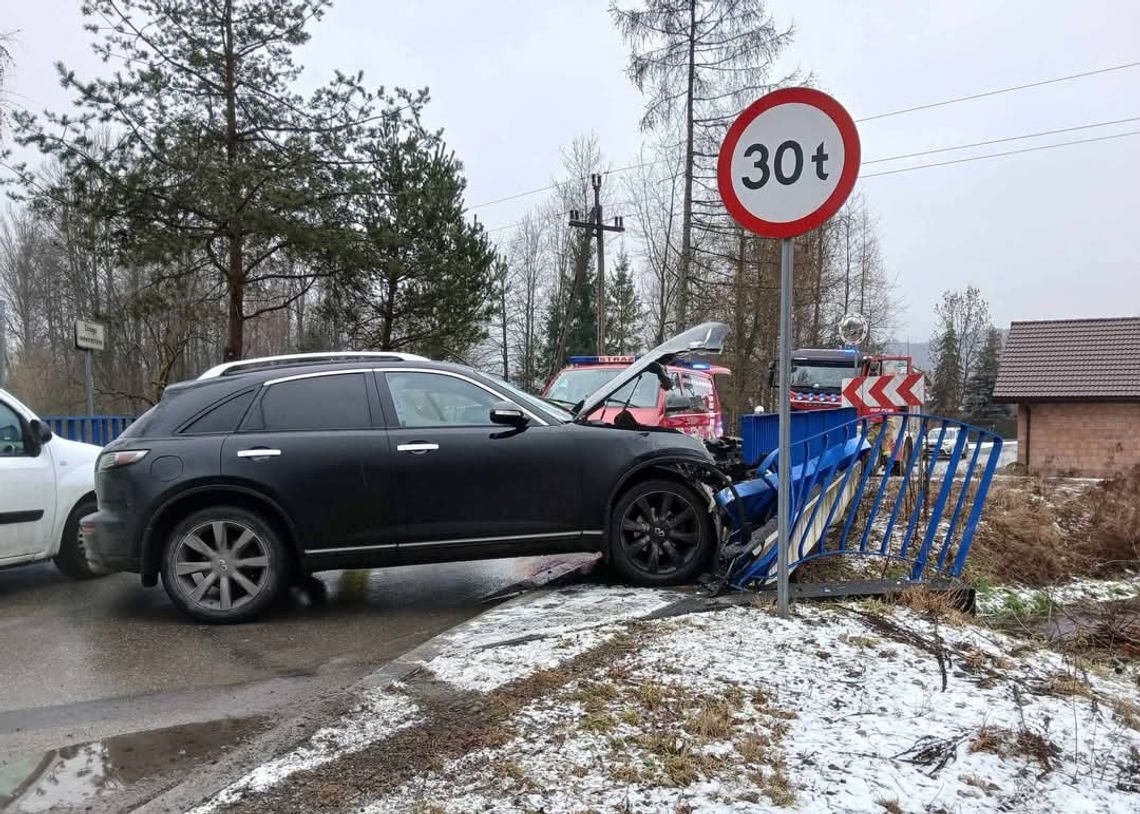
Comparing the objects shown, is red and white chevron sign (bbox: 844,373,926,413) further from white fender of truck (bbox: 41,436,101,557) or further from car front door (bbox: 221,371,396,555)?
white fender of truck (bbox: 41,436,101,557)

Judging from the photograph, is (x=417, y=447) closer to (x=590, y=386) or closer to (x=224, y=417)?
(x=224, y=417)

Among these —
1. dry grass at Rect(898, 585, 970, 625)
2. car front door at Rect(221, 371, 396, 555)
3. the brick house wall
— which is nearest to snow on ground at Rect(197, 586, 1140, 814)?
dry grass at Rect(898, 585, 970, 625)

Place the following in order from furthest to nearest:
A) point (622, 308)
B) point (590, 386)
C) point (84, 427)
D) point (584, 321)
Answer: point (622, 308)
point (584, 321)
point (84, 427)
point (590, 386)

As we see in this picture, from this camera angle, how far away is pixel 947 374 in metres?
63.1

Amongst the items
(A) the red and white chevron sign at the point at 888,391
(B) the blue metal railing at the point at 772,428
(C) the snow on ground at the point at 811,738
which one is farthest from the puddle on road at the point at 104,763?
(A) the red and white chevron sign at the point at 888,391

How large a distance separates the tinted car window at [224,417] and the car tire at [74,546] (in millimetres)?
1913

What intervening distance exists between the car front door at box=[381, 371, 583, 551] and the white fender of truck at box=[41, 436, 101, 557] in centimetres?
290

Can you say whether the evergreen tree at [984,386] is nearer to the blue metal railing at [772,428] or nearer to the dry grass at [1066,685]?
the blue metal railing at [772,428]

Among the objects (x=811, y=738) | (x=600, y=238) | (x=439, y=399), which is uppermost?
(x=600, y=238)

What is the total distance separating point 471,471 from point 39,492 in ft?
11.7

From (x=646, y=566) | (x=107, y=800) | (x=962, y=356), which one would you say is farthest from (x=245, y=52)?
(x=962, y=356)

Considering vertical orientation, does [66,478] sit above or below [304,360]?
below

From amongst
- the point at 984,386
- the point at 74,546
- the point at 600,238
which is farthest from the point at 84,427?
the point at 984,386

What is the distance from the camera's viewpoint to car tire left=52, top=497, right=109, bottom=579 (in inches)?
271
